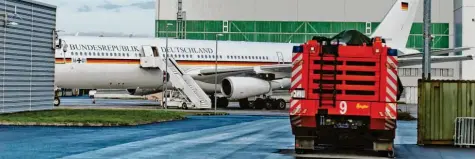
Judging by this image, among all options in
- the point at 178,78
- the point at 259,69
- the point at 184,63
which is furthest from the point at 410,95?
the point at 178,78

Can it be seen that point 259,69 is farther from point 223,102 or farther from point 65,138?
point 65,138

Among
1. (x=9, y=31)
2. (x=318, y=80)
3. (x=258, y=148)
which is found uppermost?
(x=9, y=31)

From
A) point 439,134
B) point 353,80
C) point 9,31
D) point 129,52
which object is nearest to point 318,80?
point 353,80

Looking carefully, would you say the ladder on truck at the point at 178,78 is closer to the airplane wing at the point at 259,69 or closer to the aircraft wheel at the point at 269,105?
the airplane wing at the point at 259,69

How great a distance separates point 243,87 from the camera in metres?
45.9

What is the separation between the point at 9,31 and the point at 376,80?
19478 millimetres

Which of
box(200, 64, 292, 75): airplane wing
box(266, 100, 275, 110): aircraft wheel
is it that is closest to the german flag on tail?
box(200, 64, 292, 75): airplane wing

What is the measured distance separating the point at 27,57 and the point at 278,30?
55.1 metres

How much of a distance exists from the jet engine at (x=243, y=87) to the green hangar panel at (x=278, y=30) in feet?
127

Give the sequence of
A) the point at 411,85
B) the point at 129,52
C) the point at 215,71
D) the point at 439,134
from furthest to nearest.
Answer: the point at 411,85, the point at 215,71, the point at 129,52, the point at 439,134

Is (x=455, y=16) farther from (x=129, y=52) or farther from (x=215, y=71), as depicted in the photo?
(x=129, y=52)

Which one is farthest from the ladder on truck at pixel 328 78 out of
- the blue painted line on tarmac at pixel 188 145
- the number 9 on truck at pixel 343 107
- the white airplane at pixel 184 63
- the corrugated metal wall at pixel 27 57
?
the white airplane at pixel 184 63

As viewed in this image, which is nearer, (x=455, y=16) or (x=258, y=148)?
(x=258, y=148)

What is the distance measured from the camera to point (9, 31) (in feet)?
105
